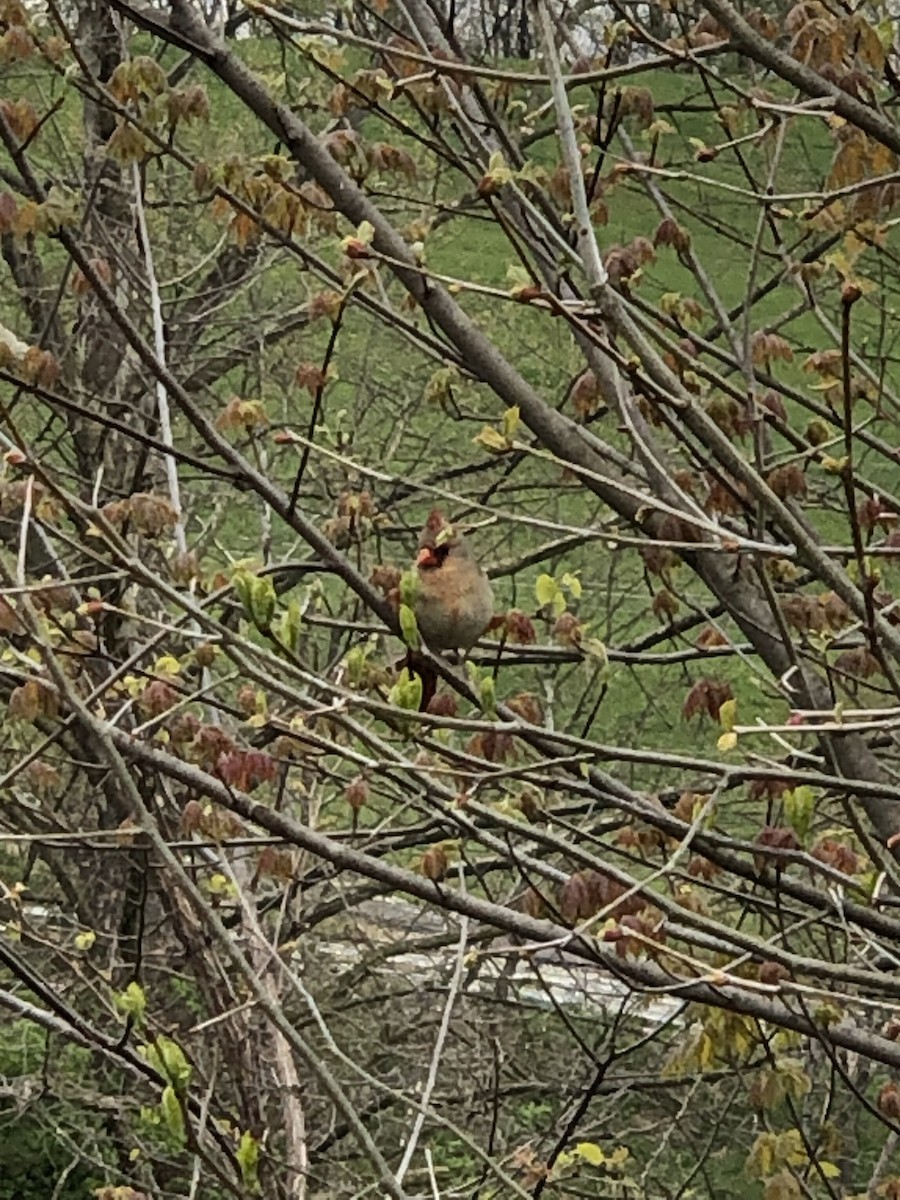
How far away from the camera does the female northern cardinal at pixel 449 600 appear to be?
3.38 m

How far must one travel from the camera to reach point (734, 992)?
9.33 ft

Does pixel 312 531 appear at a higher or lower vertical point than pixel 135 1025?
higher

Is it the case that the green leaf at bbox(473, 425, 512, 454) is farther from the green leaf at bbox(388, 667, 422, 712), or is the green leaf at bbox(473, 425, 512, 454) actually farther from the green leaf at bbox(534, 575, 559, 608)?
the green leaf at bbox(388, 667, 422, 712)

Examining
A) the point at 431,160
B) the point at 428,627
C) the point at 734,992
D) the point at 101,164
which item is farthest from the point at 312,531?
the point at 431,160

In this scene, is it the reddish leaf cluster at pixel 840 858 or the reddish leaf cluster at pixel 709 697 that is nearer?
the reddish leaf cluster at pixel 840 858

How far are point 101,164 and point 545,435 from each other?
3137 mm

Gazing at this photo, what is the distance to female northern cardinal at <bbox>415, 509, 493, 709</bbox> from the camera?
3383 mm

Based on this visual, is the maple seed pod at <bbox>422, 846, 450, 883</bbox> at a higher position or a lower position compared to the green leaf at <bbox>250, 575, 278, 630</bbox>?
lower

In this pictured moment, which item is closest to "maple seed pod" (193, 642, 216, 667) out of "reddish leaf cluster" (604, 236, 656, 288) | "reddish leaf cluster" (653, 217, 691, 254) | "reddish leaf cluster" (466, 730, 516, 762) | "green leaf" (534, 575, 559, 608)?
"reddish leaf cluster" (466, 730, 516, 762)

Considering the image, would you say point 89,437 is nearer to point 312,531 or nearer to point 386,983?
point 386,983

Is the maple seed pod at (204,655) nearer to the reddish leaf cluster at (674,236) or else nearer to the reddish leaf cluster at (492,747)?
the reddish leaf cluster at (492,747)

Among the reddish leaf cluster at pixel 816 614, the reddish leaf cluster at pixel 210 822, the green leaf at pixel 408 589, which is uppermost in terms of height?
the green leaf at pixel 408 589

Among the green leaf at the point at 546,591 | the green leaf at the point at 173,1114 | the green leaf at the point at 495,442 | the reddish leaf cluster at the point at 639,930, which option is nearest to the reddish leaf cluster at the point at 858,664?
the reddish leaf cluster at the point at 639,930

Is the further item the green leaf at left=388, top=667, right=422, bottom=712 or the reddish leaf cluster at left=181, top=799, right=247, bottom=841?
the reddish leaf cluster at left=181, top=799, right=247, bottom=841
